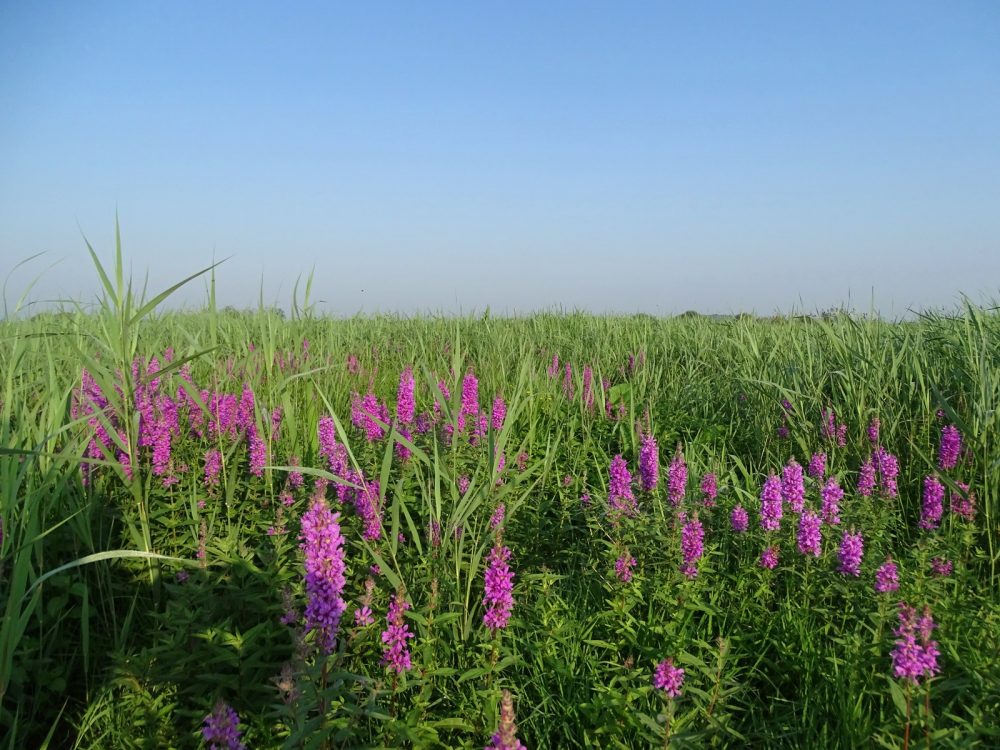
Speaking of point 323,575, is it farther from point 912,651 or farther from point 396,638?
point 912,651

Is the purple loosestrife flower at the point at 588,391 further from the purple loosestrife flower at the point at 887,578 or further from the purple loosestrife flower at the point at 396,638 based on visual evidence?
the purple loosestrife flower at the point at 396,638

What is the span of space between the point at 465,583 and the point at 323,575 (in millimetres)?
1042

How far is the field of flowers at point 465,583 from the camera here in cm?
171

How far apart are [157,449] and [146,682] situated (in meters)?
1.13

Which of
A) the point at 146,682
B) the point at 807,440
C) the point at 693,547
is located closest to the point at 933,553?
the point at 693,547

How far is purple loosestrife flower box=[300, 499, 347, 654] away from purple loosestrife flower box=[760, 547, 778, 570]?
5.18 ft

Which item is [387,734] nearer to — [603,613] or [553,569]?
[603,613]

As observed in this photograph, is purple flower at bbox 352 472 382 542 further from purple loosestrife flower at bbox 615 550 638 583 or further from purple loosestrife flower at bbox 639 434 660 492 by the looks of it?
purple loosestrife flower at bbox 639 434 660 492

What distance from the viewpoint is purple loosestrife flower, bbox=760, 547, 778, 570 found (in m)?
2.32

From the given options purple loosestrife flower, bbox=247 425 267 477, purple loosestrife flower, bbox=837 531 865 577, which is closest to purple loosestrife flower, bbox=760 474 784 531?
purple loosestrife flower, bbox=837 531 865 577

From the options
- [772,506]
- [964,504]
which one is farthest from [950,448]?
[772,506]

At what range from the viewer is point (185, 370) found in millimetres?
3357

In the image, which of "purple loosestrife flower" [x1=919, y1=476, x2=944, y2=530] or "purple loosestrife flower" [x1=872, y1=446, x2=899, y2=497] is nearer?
"purple loosestrife flower" [x1=919, y1=476, x2=944, y2=530]

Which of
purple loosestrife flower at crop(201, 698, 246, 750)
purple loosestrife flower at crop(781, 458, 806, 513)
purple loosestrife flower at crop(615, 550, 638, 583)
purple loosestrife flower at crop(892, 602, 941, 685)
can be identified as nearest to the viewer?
purple loosestrife flower at crop(201, 698, 246, 750)
